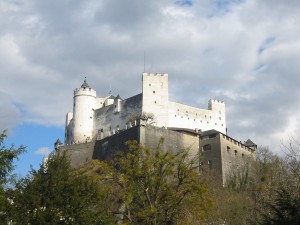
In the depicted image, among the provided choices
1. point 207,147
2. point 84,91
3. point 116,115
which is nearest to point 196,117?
point 116,115

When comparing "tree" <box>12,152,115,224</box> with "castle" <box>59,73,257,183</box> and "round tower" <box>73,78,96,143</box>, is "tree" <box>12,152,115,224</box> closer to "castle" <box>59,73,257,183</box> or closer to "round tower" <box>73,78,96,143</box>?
"castle" <box>59,73,257,183</box>

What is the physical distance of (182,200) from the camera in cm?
2456

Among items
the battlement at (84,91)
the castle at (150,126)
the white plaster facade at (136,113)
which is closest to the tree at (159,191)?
the castle at (150,126)

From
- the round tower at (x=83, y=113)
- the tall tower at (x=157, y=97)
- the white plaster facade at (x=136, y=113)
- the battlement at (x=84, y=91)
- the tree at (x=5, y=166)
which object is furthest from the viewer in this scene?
the battlement at (x=84, y=91)

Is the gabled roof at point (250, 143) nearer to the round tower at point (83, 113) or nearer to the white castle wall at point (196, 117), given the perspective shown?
the white castle wall at point (196, 117)

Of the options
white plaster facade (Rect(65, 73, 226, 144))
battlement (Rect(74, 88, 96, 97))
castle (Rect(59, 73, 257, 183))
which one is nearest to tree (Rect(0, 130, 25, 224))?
castle (Rect(59, 73, 257, 183))

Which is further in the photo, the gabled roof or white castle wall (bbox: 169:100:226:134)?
white castle wall (bbox: 169:100:226:134)

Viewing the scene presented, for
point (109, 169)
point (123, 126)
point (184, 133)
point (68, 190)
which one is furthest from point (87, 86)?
point (68, 190)

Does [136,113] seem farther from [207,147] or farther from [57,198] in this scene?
[57,198]

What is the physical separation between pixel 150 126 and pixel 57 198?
3672 cm

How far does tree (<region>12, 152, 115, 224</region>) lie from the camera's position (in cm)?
1928

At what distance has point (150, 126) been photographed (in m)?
56.3

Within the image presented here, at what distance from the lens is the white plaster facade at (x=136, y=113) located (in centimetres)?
6597

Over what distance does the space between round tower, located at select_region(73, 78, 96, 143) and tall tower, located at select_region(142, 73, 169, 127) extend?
10426mm
